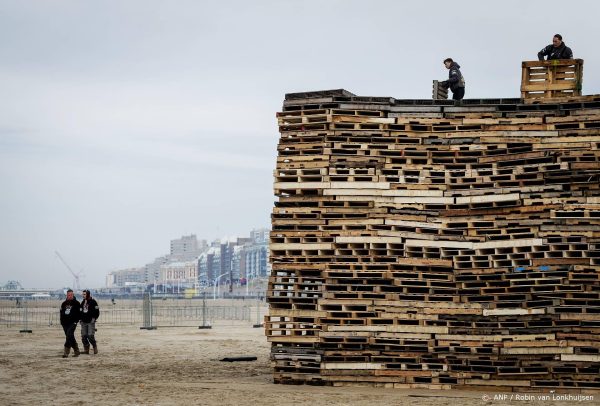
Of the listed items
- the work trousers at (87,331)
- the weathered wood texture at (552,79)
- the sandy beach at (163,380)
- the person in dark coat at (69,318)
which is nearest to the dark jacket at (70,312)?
the person in dark coat at (69,318)

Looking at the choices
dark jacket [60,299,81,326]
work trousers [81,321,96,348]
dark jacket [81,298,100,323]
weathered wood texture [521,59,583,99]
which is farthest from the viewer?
work trousers [81,321,96,348]

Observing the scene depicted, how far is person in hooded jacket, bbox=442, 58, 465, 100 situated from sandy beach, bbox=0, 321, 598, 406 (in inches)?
255

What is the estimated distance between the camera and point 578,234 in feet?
56.0

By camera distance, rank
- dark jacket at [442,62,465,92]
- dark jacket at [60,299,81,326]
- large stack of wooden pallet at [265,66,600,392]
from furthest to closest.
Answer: dark jacket at [60,299,81,326], dark jacket at [442,62,465,92], large stack of wooden pallet at [265,66,600,392]

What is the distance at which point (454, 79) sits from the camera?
1956cm

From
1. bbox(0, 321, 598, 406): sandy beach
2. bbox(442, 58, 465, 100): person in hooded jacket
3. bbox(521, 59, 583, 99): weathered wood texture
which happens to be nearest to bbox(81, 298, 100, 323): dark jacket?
bbox(0, 321, 598, 406): sandy beach

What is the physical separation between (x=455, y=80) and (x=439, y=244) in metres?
3.95

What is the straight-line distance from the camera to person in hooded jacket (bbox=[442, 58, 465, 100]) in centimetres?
1959

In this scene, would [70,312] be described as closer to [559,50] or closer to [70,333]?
[70,333]

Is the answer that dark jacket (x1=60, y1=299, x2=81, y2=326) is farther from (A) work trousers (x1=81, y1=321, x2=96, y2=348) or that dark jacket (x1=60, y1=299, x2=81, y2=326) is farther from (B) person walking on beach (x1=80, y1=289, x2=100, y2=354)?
(A) work trousers (x1=81, y1=321, x2=96, y2=348)

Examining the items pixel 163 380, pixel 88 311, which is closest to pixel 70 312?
pixel 88 311

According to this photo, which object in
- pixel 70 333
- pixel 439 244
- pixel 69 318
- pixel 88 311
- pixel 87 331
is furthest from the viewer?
pixel 87 331

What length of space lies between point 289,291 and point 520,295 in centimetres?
448

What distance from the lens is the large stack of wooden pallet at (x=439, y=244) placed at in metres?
17.0
